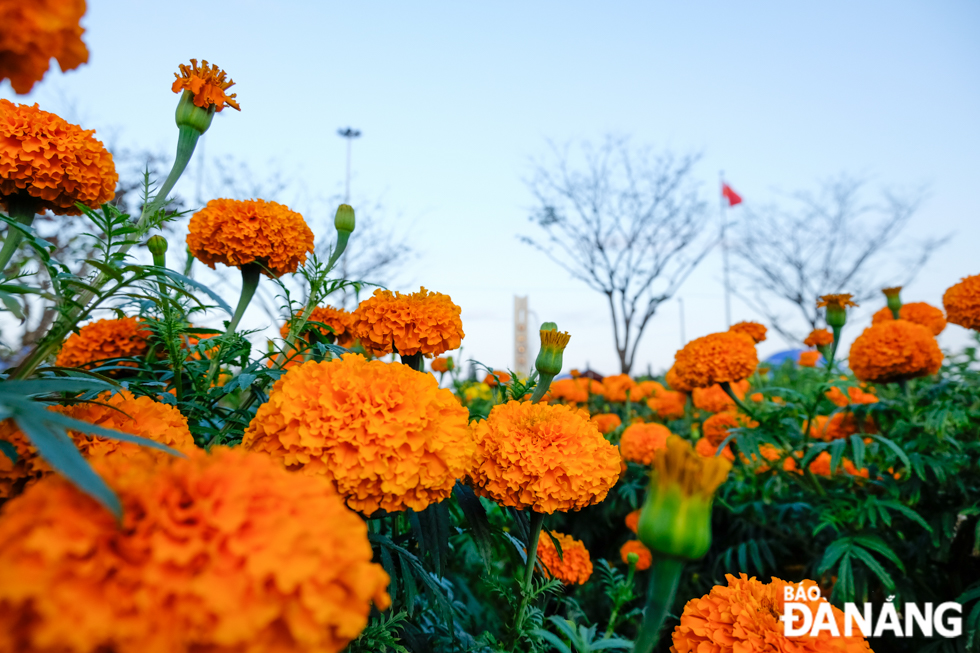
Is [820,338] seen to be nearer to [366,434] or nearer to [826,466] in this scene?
[826,466]

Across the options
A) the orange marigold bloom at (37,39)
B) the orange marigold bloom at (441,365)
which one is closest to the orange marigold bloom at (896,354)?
the orange marigold bloom at (441,365)

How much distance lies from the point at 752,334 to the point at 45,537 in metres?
2.75

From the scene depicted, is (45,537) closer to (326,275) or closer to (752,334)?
(326,275)

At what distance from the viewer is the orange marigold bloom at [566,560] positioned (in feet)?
5.11

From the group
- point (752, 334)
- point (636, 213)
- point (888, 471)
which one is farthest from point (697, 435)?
point (636, 213)

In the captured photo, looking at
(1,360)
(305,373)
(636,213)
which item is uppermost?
(636,213)

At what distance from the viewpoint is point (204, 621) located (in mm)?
361

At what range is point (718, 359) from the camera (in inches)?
89.0

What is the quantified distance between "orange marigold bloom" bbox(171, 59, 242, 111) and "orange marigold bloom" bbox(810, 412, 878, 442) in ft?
7.75

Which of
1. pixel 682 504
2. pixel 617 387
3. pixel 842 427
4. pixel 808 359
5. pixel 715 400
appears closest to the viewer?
pixel 682 504

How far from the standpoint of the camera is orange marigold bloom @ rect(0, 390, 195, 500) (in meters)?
0.63

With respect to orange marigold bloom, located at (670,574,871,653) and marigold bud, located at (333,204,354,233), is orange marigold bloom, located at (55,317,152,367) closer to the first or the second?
marigold bud, located at (333,204,354,233)

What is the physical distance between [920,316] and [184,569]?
11.5 feet

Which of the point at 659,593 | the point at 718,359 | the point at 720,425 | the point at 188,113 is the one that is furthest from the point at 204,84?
the point at 720,425
